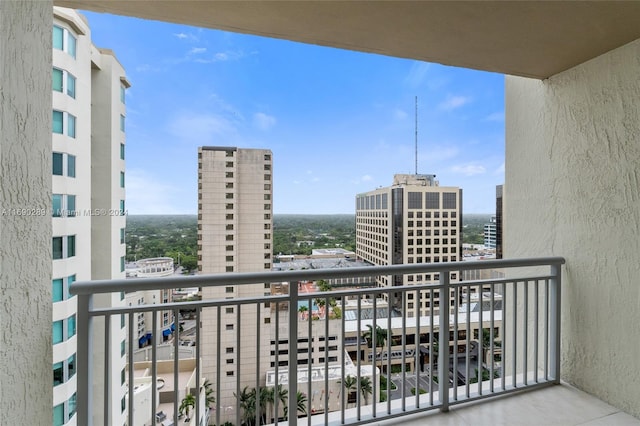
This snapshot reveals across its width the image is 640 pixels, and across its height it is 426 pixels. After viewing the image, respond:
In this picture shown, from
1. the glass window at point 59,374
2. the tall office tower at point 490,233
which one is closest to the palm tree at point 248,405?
the glass window at point 59,374

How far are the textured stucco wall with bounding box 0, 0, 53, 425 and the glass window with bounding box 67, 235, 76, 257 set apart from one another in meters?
0.70

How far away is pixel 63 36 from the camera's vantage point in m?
1.85

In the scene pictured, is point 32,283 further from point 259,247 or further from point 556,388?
point 556,388

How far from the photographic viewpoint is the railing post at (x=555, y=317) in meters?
2.28

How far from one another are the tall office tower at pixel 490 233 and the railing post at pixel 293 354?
5.63 ft

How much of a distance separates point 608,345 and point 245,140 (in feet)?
9.93

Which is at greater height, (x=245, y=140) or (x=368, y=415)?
(x=245, y=140)

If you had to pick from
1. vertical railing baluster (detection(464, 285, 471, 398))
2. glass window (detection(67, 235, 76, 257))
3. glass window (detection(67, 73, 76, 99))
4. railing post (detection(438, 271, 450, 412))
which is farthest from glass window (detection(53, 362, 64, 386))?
vertical railing baluster (detection(464, 285, 471, 398))

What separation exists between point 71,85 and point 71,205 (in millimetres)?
744

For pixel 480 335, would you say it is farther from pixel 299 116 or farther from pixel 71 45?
pixel 71 45

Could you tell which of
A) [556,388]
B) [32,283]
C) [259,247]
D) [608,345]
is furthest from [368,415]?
[32,283]

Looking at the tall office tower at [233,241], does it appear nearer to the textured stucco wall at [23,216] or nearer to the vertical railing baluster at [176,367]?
the vertical railing baluster at [176,367]

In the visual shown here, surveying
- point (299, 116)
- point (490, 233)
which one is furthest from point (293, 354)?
point (299, 116)

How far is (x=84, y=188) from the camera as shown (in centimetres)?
207
